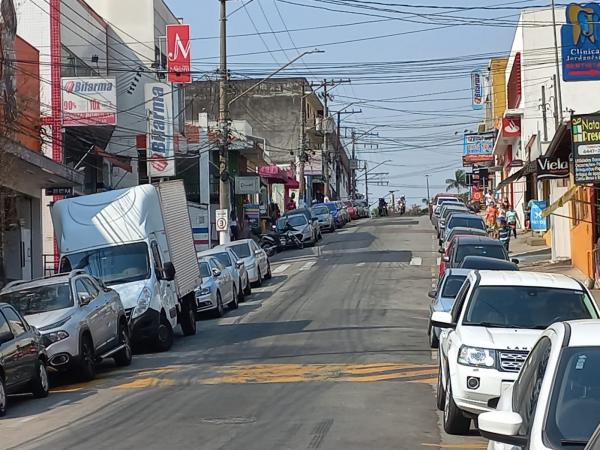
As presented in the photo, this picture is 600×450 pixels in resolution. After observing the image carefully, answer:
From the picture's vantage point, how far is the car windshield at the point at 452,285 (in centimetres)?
1995

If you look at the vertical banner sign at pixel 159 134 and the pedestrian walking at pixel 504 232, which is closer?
the pedestrian walking at pixel 504 232

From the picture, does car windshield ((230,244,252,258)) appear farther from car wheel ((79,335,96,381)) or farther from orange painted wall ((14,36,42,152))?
car wheel ((79,335,96,381))

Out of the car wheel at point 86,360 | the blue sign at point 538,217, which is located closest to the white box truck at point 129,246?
the car wheel at point 86,360

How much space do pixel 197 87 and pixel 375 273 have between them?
198ft

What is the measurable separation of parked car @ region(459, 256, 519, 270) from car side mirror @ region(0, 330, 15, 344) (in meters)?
10.5

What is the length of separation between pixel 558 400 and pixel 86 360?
12.7m

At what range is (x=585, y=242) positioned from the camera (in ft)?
109

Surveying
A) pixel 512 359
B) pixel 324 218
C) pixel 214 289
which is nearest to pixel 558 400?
pixel 512 359

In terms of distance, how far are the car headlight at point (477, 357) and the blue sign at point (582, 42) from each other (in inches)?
701

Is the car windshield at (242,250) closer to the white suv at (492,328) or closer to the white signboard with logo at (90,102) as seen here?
the white signboard with logo at (90,102)

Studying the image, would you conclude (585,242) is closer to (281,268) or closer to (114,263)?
(281,268)

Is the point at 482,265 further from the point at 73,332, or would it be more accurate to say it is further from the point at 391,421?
the point at 391,421

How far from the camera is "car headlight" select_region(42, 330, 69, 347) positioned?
17.1 metres

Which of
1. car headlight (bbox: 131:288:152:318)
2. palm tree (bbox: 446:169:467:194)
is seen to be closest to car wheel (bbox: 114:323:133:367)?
car headlight (bbox: 131:288:152:318)
